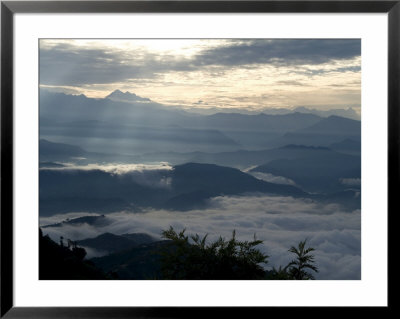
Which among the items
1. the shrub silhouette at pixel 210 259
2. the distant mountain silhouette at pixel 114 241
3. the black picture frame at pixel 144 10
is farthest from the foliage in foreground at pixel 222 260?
the black picture frame at pixel 144 10

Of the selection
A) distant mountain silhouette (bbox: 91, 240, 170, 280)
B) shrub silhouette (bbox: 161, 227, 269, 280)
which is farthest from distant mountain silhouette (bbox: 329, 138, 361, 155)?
distant mountain silhouette (bbox: 91, 240, 170, 280)

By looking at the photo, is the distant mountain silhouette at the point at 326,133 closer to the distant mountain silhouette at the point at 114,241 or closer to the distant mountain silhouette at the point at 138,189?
the distant mountain silhouette at the point at 138,189

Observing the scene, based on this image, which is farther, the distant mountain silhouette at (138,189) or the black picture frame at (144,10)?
the distant mountain silhouette at (138,189)

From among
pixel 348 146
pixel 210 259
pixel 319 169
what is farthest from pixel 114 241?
pixel 348 146

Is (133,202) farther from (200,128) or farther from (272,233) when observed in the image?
(272,233)

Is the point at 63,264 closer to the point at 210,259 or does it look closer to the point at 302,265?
the point at 210,259

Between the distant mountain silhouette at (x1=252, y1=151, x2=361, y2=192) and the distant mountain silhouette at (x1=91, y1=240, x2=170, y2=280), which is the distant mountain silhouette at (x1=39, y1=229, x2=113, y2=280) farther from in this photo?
the distant mountain silhouette at (x1=252, y1=151, x2=361, y2=192)
